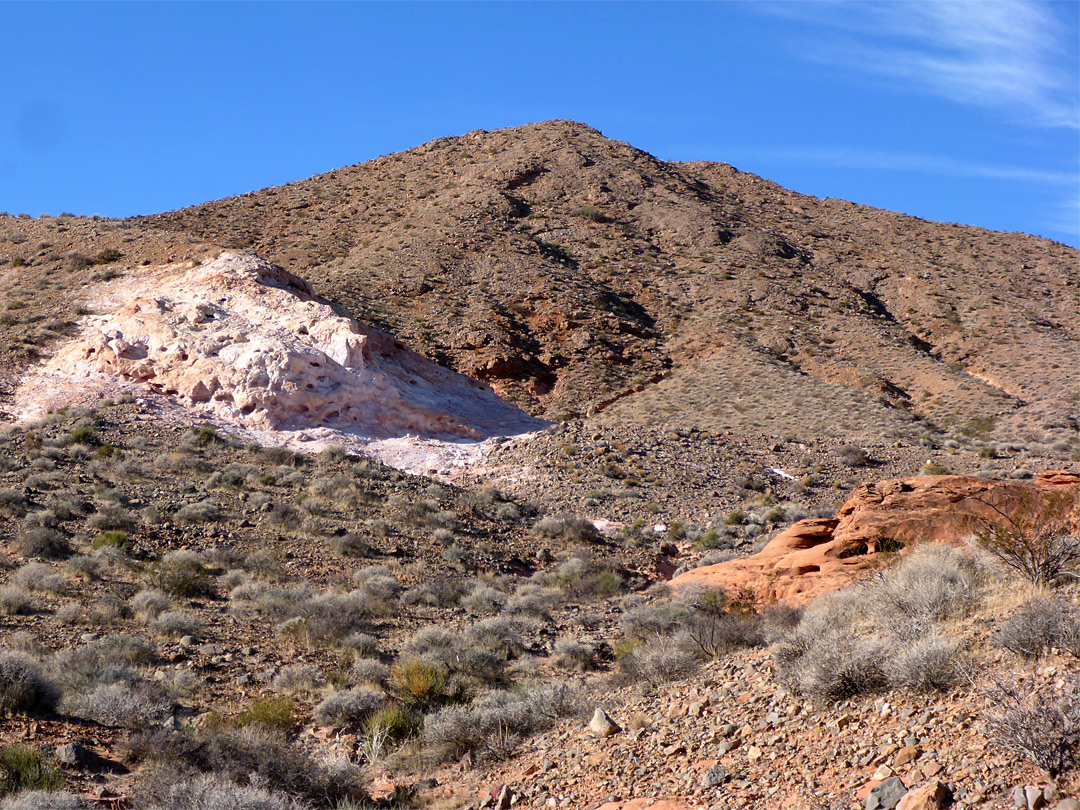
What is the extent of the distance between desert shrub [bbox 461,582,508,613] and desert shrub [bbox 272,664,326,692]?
13.7 ft

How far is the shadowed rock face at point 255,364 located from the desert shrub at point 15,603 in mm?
11071

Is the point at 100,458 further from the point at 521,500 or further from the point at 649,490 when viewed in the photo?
the point at 649,490

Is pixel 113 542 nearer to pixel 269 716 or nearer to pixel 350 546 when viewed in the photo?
pixel 350 546

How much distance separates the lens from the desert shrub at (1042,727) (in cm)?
481

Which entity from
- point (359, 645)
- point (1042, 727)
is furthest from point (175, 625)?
point (1042, 727)

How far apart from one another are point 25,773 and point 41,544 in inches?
347

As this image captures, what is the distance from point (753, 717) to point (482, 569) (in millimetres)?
10676

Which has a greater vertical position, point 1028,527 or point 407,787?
point 1028,527

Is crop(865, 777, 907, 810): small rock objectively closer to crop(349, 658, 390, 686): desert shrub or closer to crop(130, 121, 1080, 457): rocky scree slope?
crop(349, 658, 390, 686): desert shrub

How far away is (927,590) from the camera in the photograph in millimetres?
7473

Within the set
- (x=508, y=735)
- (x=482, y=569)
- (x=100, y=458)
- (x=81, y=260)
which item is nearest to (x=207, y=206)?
(x=81, y=260)

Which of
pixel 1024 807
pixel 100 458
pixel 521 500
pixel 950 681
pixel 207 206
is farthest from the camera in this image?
pixel 207 206

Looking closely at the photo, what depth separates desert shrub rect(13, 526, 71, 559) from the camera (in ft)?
47.3

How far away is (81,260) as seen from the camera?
3009cm
